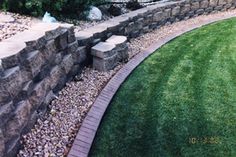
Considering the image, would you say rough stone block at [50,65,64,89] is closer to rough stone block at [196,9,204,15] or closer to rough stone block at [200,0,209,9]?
rough stone block at [196,9,204,15]

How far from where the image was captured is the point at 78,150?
13.1ft

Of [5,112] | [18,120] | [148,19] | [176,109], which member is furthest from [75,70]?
[148,19]

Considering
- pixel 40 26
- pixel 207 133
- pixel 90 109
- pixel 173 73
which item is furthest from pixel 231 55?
pixel 40 26

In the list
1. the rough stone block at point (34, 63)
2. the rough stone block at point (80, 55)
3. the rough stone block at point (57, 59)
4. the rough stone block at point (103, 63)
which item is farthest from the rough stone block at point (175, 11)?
the rough stone block at point (34, 63)

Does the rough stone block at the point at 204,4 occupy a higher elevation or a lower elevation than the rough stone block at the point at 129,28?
higher

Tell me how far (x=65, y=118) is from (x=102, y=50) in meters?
1.71

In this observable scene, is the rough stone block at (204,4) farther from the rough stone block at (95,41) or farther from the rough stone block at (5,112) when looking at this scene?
the rough stone block at (5,112)

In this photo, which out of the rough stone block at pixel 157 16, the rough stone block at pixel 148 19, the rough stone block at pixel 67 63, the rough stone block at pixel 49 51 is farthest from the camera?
the rough stone block at pixel 157 16

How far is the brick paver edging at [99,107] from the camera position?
4046 millimetres

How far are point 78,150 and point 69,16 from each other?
3.61 metres

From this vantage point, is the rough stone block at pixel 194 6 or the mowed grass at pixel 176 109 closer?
the mowed grass at pixel 176 109

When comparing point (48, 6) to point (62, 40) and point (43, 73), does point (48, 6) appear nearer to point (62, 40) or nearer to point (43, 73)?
point (62, 40)

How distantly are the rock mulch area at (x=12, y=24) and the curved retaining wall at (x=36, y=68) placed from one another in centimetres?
42

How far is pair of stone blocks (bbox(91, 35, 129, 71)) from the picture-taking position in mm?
5899
